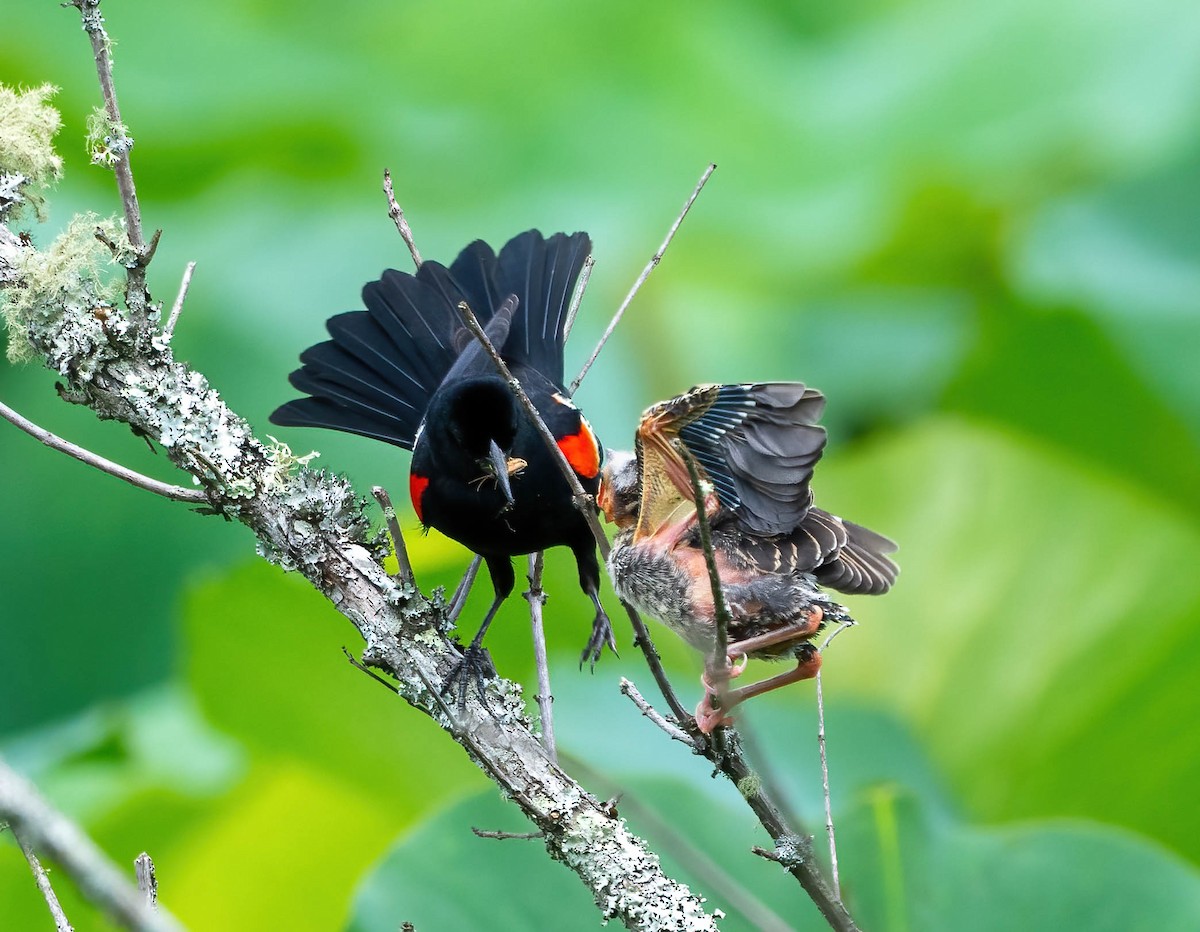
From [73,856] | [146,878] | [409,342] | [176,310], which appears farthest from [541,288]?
[73,856]

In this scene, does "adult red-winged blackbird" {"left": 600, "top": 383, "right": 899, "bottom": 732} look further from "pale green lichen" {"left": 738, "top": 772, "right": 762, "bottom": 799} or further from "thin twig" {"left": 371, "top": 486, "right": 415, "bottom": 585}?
"thin twig" {"left": 371, "top": 486, "right": 415, "bottom": 585}

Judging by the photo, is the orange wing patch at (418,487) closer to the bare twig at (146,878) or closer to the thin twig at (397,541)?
the thin twig at (397,541)

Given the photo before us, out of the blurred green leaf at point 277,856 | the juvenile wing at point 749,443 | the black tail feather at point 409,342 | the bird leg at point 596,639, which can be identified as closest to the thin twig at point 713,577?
the juvenile wing at point 749,443

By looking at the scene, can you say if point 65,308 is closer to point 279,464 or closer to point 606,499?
point 279,464

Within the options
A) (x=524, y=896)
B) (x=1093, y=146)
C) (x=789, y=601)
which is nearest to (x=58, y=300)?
(x=789, y=601)

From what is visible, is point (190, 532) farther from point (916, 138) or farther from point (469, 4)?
point (916, 138)
